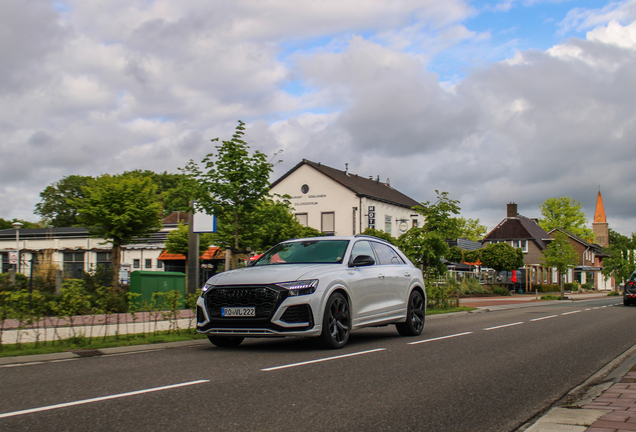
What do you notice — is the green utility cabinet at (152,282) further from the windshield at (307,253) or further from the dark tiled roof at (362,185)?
the dark tiled roof at (362,185)

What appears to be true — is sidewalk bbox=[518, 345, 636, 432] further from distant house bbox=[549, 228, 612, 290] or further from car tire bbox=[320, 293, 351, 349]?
distant house bbox=[549, 228, 612, 290]

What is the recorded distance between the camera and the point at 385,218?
183 ft

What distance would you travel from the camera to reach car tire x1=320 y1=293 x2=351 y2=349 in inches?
346

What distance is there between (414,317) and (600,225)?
446 feet

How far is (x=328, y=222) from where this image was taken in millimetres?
53312

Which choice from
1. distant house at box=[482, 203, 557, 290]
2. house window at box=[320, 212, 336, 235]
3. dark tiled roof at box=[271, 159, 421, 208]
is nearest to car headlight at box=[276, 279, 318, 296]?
dark tiled roof at box=[271, 159, 421, 208]

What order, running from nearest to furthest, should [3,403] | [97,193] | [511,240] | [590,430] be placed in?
[590,430], [3,403], [97,193], [511,240]

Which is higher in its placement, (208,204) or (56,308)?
(208,204)

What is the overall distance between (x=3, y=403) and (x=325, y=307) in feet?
14.4

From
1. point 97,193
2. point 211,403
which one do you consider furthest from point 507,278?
point 211,403

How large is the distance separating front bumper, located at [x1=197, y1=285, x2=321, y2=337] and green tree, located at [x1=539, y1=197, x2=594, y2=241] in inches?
3297

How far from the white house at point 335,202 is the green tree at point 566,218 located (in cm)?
3657

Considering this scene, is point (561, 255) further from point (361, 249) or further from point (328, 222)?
point (361, 249)

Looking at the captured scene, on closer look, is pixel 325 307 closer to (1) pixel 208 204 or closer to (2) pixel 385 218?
(1) pixel 208 204
